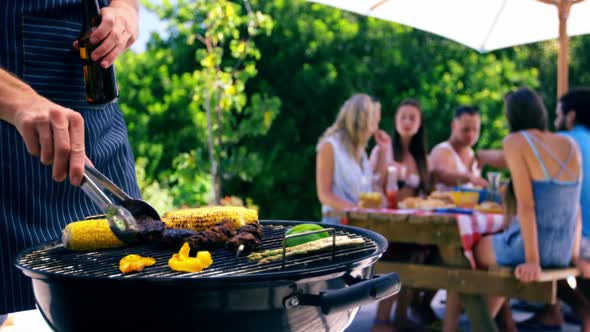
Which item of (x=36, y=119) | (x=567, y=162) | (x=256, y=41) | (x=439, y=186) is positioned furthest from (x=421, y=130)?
(x=256, y=41)

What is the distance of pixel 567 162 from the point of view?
14.5 ft

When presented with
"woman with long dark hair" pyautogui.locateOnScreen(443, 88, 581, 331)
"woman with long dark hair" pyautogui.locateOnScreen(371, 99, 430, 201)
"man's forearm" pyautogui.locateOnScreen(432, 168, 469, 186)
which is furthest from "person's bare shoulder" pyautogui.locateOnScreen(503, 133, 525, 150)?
"man's forearm" pyautogui.locateOnScreen(432, 168, 469, 186)

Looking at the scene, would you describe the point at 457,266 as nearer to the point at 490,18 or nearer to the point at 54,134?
the point at 490,18

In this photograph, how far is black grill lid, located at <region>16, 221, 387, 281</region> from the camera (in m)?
1.24

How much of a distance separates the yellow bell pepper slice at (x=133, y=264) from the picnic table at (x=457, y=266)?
3359 mm

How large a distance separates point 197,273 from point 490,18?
6283mm

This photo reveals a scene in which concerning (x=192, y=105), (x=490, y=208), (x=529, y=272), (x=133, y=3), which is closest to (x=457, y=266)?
(x=529, y=272)

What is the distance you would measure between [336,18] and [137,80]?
14.5 ft

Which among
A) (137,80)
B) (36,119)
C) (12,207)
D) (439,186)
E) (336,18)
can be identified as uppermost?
(336,18)

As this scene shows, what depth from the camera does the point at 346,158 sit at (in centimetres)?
582

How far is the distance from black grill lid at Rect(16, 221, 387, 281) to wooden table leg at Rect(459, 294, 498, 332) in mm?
3013

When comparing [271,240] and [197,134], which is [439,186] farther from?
[197,134]

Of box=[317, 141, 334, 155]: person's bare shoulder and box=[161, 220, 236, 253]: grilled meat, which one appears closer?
box=[161, 220, 236, 253]: grilled meat

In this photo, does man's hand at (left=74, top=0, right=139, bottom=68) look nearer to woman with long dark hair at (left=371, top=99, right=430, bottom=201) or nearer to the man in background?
woman with long dark hair at (left=371, top=99, right=430, bottom=201)
